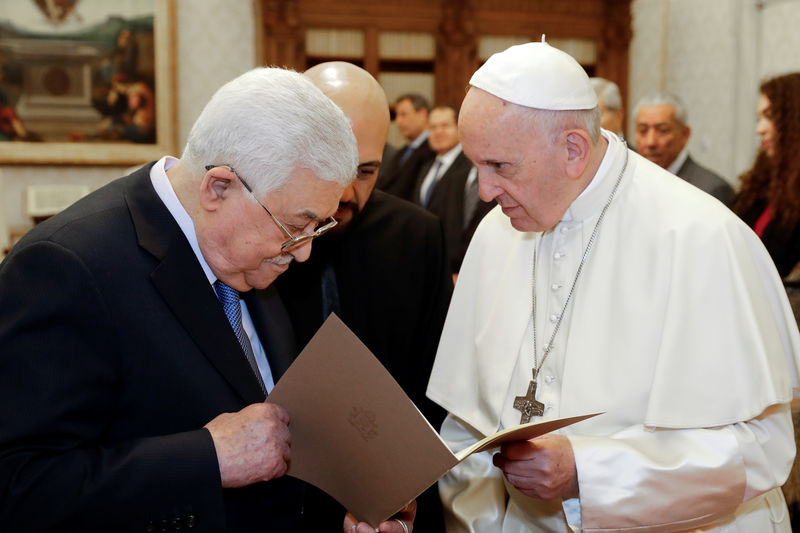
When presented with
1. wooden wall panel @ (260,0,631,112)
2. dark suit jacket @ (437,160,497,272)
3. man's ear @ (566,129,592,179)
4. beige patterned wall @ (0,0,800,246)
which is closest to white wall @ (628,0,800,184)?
beige patterned wall @ (0,0,800,246)

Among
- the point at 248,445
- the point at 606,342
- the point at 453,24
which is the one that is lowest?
the point at 248,445

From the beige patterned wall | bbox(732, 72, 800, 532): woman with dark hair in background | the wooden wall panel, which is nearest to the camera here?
bbox(732, 72, 800, 532): woman with dark hair in background

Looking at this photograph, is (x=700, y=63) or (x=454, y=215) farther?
(x=700, y=63)

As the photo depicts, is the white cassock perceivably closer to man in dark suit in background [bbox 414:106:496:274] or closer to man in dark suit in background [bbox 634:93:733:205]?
man in dark suit in background [bbox 414:106:496:274]

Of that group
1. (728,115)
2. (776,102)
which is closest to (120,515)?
(776,102)

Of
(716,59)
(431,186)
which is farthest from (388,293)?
(716,59)

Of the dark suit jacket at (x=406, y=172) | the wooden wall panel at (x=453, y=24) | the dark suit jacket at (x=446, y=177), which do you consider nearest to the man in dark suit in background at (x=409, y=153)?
the dark suit jacket at (x=406, y=172)

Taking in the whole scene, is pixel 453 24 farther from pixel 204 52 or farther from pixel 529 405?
pixel 529 405

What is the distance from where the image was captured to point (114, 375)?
1.64 metres

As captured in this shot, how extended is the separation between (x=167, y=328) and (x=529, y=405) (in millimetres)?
1006

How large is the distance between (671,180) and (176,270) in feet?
4.42

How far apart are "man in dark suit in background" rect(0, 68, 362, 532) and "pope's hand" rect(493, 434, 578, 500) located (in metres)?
0.54

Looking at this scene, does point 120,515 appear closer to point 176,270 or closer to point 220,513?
point 220,513

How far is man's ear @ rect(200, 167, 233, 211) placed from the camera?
174cm
